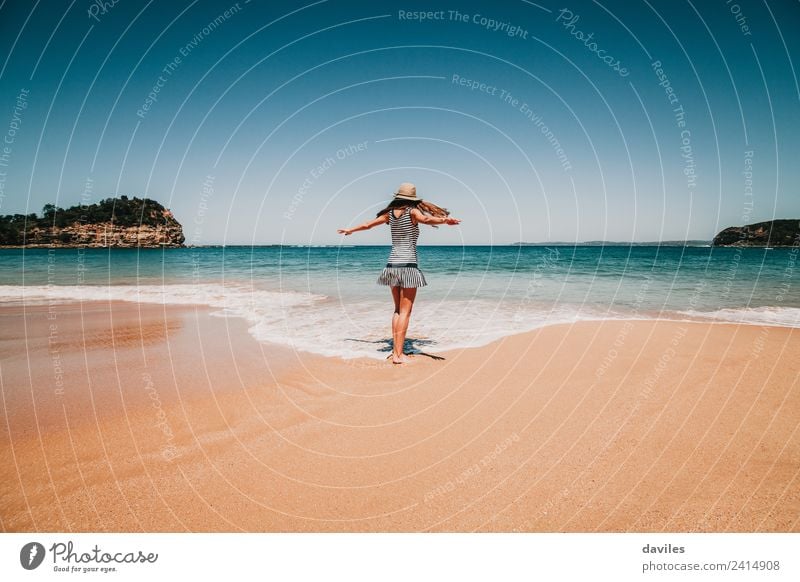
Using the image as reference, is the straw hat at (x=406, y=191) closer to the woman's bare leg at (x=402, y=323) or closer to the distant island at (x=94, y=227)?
the woman's bare leg at (x=402, y=323)

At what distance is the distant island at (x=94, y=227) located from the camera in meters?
73.1

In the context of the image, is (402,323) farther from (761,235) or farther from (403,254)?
(761,235)

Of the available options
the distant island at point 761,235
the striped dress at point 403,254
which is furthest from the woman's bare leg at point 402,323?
the distant island at point 761,235

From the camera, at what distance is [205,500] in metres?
2.80

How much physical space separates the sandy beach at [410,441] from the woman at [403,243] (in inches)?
27.9

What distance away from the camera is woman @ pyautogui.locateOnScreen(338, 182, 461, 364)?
243 inches

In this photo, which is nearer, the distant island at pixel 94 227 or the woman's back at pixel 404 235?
the woman's back at pixel 404 235

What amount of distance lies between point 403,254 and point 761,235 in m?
103

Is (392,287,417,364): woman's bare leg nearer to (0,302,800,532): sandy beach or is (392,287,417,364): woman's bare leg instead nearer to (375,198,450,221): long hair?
(0,302,800,532): sandy beach

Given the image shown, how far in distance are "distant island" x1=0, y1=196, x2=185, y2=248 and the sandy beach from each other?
3196 inches

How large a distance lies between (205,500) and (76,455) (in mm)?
1594

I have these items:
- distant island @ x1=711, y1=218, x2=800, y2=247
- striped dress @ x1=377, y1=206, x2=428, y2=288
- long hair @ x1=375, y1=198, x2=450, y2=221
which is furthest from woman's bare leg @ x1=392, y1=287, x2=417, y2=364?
distant island @ x1=711, y1=218, x2=800, y2=247
